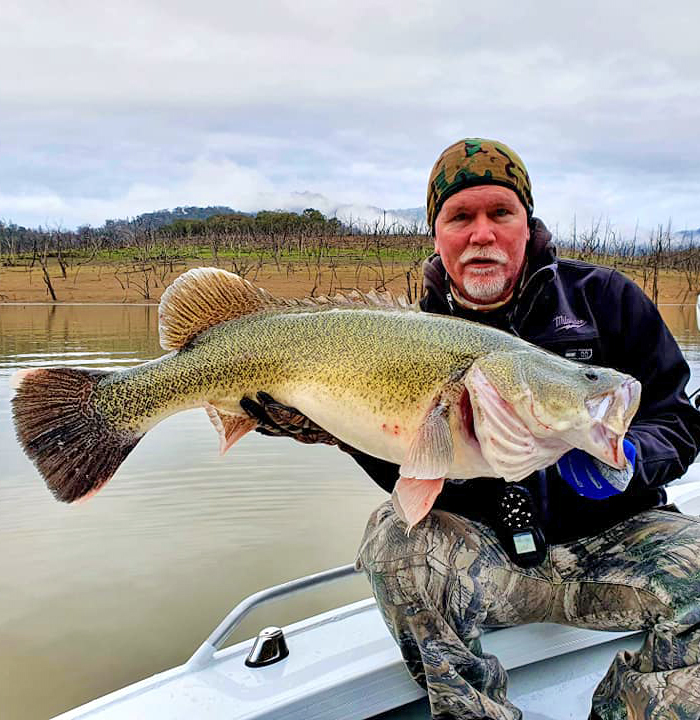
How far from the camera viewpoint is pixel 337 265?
42.9m

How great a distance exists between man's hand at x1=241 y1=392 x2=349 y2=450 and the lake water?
246 cm

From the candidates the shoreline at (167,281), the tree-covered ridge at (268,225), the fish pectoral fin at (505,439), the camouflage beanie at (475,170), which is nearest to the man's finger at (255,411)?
the fish pectoral fin at (505,439)

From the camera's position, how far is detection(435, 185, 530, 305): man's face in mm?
2805

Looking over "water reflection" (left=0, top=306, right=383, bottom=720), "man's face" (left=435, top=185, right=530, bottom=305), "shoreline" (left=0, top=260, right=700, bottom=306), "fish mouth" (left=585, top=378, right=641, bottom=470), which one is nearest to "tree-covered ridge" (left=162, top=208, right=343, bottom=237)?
"shoreline" (left=0, top=260, right=700, bottom=306)

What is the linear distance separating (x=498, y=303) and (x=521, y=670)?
1506 millimetres

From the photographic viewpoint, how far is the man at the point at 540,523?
234 centimetres

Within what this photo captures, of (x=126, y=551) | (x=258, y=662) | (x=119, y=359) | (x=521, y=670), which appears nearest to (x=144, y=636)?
(x=126, y=551)

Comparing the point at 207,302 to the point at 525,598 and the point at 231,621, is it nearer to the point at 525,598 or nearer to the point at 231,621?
the point at 231,621

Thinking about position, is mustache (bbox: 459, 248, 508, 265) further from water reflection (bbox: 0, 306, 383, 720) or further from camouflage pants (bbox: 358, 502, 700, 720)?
water reflection (bbox: 0, 306, 383, 720)

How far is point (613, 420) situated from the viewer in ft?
6.77

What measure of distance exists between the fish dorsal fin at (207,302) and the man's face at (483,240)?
45cm

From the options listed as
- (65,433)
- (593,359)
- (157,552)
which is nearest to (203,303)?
(65,433)

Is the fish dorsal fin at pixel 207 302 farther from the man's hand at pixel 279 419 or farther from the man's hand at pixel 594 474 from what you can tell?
the man's hand at pixel 594 474

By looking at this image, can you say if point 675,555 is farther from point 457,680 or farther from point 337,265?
point 337,265
